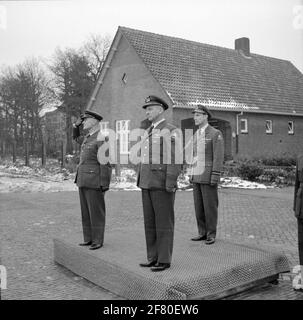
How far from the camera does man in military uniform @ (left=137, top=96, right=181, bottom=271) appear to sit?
4.56 m

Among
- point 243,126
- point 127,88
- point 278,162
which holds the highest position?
point 127,88

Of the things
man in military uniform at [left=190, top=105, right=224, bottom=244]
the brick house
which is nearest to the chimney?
the brick house

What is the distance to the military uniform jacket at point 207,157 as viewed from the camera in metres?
6.07

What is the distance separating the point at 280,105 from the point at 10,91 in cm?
1873

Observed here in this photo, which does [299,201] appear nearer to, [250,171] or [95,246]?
[95,246]

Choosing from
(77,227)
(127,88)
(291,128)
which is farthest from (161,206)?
A: (291,128)

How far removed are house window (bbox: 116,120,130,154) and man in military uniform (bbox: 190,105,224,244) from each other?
709 inches

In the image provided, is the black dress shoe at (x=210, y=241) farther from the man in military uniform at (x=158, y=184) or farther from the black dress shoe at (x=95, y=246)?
the black dress shoe at (x=95, y=246)

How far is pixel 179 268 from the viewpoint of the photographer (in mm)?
4496

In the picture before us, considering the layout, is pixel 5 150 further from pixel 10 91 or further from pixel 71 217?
pixel 71 217

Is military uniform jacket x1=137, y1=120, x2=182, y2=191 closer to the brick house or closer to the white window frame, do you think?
the brick house

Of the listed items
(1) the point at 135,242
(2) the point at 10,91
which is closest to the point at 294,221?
(1) the point at 135,242

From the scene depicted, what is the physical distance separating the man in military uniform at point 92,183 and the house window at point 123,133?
18.4 m

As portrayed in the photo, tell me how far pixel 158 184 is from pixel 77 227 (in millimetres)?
4470
